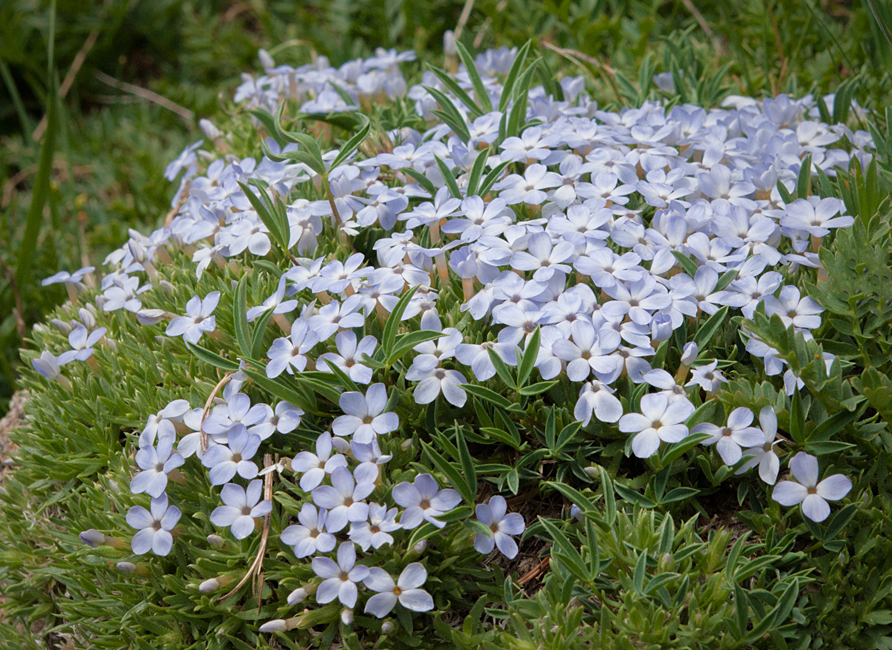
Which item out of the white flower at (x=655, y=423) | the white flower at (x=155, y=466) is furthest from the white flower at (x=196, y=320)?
the white flower at (x=655, y=423)

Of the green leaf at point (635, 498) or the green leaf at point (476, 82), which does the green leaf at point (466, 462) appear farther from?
the green leaf at point (476, 82)

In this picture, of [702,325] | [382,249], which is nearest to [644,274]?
[702,325]

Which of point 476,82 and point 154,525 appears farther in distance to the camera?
point 476,82

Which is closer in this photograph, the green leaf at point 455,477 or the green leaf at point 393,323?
the green leaf at point 455,477

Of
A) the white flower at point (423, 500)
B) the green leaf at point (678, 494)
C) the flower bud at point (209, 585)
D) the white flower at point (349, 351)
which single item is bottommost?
the flower bud at point (209, 585)

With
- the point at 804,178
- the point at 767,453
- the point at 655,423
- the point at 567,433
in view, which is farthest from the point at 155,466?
the point at 804,178

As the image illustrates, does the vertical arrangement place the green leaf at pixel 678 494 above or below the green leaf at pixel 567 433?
below

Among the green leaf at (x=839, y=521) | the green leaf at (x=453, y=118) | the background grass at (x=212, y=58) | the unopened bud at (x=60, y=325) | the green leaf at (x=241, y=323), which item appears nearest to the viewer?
the green leaf at (x=839, y=521)

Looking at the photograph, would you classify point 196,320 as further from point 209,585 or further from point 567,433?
point 567,433
